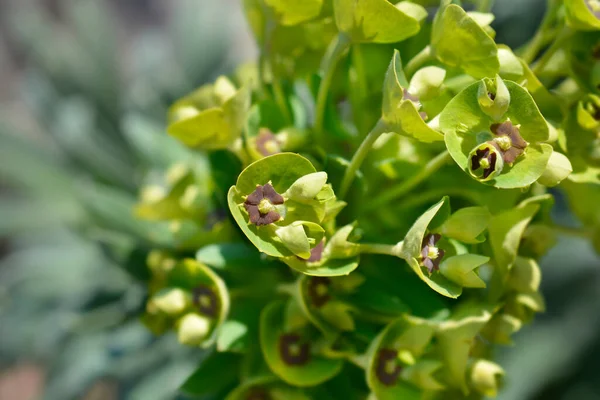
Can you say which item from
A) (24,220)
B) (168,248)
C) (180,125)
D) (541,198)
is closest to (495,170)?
(541,198)

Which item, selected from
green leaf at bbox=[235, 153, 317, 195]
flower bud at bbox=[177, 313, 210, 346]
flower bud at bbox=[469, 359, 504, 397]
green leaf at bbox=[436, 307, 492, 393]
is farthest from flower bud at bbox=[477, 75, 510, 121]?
flower bud at bbox=[177, 313, 210, 346]

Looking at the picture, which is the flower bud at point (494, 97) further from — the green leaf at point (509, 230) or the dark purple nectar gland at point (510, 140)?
the green leaf at point (509, 230)

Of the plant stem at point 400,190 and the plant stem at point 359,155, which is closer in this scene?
the plant stem at point 359,155

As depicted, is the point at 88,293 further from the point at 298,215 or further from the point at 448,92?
the point at 448,92

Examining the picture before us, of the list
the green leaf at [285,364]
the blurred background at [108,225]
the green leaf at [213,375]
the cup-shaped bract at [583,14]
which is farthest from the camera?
the blurred background at [108,225]

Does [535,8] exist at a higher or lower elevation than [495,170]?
lower

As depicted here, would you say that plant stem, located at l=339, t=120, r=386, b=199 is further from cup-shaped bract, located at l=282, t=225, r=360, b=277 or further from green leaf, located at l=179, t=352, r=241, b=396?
green leaf, located at l=179, t=352, r=241, b=396

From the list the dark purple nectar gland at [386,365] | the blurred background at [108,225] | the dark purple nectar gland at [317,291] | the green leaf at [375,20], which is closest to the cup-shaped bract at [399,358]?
the dark purple nectar gland at [386,365]
